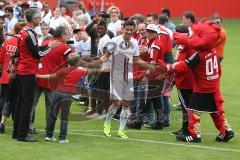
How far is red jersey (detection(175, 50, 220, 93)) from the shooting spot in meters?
11.1

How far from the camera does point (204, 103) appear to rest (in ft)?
37.0

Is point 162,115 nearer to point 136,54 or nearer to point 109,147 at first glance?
point 136,54

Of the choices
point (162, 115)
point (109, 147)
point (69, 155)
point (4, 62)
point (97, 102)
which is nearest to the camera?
point (69, 155)

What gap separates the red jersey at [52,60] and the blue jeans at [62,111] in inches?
18.5

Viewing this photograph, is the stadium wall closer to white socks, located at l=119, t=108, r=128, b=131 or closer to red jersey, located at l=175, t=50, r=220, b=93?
white socks, located at l=119, t=108, r=128, b=131

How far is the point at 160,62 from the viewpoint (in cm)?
1226

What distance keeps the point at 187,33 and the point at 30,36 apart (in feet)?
10.00

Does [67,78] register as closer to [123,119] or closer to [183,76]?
[123,119]

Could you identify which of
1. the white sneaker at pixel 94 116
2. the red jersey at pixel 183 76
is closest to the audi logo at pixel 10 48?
the red jersey at pixel 183 76


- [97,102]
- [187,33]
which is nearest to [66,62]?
[187,33]

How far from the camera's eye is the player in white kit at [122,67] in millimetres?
11617

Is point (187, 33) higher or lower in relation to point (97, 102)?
higher

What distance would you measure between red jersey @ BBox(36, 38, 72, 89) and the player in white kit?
3.15ft

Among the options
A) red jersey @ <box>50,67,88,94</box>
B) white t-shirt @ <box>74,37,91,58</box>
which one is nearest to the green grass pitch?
red jersey @ <box>50,67,88,94</box>
